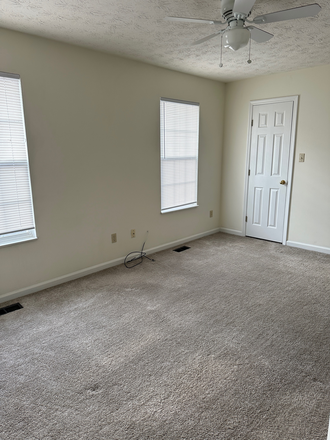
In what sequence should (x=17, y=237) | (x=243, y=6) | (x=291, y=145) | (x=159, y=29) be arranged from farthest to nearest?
(x=291, y=145), (x=17, y=237), (x=159, y=29), (x=243, y=6)

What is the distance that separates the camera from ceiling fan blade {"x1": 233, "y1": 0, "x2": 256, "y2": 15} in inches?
74.2

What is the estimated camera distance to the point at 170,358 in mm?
2195

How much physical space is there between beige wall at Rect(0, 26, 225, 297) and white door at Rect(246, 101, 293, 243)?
1201 mm

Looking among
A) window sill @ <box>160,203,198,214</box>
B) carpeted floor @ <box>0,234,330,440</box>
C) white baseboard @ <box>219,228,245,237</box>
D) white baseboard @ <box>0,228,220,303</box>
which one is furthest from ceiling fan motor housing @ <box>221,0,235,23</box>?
white baseboard @ <box>219,228,245,237</box>

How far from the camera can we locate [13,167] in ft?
9.61

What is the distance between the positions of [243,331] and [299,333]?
1.48 feet

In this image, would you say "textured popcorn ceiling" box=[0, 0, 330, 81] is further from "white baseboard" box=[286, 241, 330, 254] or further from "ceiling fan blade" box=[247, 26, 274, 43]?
"white baseboard" box=[286, 241, 330, 254]

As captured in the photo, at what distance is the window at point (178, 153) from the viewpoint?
430cm

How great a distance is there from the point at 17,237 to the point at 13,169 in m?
0.67

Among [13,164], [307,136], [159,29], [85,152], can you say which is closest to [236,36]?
[159,29]

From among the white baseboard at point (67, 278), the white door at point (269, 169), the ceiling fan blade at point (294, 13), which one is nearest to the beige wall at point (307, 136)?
the white door at point (269, 169)

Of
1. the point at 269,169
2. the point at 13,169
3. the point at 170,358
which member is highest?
the point at 13,169

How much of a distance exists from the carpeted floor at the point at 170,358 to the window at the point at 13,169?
2.50 ft

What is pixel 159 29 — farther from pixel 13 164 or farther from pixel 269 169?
pixel 269 169
